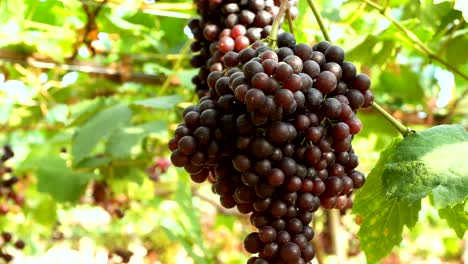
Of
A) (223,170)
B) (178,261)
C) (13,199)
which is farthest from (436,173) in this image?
(178,261)

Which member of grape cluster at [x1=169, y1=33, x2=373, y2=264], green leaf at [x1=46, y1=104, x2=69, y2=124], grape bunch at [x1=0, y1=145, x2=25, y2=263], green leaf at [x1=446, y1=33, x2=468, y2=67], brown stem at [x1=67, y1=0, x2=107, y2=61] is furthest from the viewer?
green leaf at [x1=46, y1=104, x2=69, y2=124]

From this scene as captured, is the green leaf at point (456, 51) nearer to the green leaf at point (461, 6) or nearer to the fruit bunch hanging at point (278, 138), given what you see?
the green leaf at point (461, 6)

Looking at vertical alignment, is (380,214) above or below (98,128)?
above

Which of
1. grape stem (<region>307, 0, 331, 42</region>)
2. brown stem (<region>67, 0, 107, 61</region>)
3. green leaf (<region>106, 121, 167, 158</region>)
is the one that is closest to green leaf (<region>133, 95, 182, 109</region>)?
green leaf (<region>106, 121, 167, 158</region>)

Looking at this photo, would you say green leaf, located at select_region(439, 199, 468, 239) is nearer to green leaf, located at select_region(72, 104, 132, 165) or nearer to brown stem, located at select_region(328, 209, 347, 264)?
brown stem, located at select_region(328, 209, 347, 264)

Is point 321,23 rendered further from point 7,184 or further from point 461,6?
point 7,184

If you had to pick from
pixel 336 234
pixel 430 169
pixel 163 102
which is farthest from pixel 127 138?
pixel 430 169

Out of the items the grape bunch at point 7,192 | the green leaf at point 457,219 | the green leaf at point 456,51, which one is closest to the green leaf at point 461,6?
the green leaf at point 457,219
